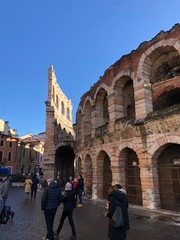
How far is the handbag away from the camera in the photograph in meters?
3.82

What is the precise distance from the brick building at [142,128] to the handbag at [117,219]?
6.47 metres

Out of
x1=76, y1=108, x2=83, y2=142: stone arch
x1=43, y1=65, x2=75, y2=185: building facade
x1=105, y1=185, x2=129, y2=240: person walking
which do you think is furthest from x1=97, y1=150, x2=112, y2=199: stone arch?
x1=105, y1=185, x2=129, y2=240: person walking

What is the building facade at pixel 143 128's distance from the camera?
10.2 m

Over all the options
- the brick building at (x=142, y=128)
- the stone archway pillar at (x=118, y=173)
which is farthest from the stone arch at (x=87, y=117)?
the stone archway pillar at (x=118, y=173)

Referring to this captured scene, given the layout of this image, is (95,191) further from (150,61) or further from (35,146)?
(35,146)

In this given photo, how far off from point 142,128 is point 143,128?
0.06 metres

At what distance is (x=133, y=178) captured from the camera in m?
12.1

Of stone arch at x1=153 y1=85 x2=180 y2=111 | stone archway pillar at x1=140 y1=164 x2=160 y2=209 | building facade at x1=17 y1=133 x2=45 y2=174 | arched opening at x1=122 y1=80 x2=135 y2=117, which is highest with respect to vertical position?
arched opening at x1=122 y1=80 x2=135 y2=117

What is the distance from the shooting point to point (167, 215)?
873cm

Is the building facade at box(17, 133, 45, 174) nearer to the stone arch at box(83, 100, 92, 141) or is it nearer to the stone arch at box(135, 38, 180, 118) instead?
the stone arch at box(83, 100, 92, 141)

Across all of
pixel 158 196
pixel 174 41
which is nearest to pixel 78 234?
pixel 158 196

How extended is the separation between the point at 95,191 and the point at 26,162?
33.8 meters

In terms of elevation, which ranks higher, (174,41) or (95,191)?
(174,41)

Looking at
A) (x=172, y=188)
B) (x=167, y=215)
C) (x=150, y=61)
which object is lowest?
(x=167, y=215)
